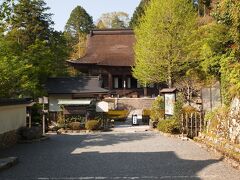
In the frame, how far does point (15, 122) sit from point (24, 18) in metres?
20.2

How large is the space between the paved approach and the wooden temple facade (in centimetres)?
2763

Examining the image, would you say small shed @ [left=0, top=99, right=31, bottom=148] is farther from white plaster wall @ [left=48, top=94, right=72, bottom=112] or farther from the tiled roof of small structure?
the tiled roof of small structure

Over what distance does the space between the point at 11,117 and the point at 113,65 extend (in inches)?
1047

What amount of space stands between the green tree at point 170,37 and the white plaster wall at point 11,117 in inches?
637

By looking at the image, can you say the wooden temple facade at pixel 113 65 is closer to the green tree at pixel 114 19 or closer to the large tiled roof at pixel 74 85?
the large tiled roof at pixel 74 85

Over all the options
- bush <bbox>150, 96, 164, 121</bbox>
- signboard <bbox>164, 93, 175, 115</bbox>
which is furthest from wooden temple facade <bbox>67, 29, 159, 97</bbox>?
signboard <bbox>164, 93, 175, 115</bbox>

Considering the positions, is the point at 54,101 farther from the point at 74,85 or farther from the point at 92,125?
the point at 92,125

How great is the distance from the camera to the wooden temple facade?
42.2 metres

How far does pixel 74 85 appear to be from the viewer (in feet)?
108

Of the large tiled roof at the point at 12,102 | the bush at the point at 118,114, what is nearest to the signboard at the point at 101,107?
the bush at the point at 118,114

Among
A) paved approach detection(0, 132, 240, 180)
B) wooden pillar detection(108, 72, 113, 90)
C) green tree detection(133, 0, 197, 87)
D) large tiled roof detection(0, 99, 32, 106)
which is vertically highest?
green tree detection(133, 0, 197, 87)

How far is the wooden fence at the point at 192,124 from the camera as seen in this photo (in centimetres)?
1738

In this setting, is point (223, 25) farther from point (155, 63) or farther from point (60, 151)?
point (155, 63)

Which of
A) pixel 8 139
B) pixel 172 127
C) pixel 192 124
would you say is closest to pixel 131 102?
pixel 172 127
